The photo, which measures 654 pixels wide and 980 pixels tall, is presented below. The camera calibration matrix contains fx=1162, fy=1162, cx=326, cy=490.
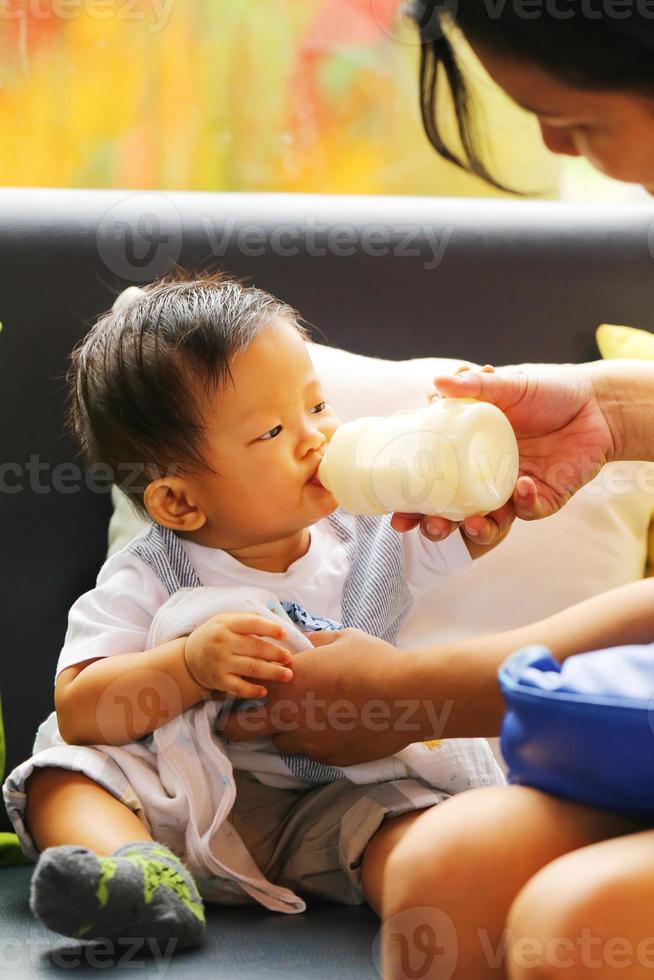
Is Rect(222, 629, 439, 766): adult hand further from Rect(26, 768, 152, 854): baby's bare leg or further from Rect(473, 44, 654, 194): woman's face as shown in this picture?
Rect(473, 44, 654, 194): woman's face

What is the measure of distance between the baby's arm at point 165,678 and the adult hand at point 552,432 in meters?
0.29

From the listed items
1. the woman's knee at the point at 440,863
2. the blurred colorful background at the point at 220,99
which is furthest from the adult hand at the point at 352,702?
the blurred colorful background at the point at 220,99

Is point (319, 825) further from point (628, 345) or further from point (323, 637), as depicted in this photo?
point (628, 345)

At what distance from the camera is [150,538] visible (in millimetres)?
1272

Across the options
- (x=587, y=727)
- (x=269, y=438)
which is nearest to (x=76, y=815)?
(x=269, y=438)

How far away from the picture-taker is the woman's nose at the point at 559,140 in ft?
2.56

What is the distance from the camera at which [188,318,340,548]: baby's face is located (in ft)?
3.90

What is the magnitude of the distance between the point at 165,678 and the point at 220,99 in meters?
1.16

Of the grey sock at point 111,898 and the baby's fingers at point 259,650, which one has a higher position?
the baby's fingers at point 259,650

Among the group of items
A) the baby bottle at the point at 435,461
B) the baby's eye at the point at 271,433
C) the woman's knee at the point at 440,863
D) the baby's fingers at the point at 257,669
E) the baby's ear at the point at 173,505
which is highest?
the baby bottle at the point at 435,461

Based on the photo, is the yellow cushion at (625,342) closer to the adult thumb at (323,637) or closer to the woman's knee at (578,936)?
the adult thumb at (323,637)

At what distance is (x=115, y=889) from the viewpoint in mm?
891

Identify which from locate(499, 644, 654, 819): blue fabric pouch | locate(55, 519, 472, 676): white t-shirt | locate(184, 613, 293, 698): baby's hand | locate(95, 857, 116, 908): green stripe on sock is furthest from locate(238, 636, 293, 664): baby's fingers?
locate(499, 644, 654, 819): blue fabric pouch

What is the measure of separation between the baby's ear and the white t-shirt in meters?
0.03
